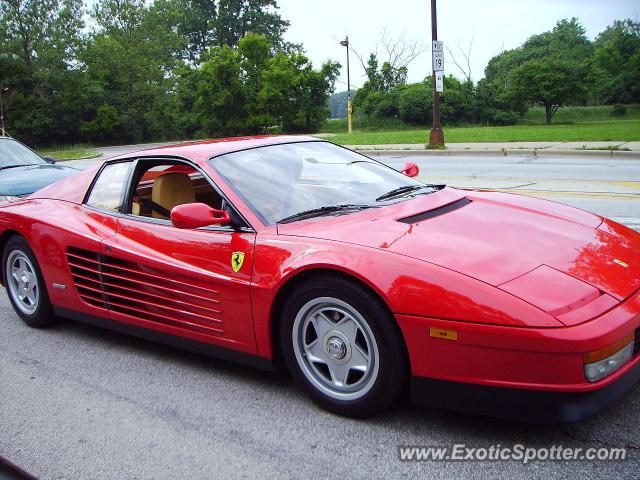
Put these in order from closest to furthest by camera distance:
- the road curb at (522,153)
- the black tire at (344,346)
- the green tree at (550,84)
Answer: the black tire at (344,346) < the road curb at (522,153) < the green tree at (550,84)

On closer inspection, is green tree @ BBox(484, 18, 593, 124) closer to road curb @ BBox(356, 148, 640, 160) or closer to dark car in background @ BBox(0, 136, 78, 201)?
road curb @ BBox(356, 148, 640, 160)

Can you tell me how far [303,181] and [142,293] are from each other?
1.14 m

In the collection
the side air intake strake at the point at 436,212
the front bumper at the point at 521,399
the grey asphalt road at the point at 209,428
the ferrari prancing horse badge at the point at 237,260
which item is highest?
the side air intake strake at the point at 436,212

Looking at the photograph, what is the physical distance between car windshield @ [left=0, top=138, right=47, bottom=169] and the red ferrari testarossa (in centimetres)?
521

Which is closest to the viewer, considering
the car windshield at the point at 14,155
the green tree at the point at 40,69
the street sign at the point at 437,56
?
the car windshield at the point at 14,155

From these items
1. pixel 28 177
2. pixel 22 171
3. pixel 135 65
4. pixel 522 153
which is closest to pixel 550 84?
pixel 522 153

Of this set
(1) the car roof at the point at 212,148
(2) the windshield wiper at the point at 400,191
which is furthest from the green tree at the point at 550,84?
(1) the car roof at the point at 212,148

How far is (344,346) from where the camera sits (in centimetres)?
278

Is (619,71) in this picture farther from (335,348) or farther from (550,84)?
(335,348)

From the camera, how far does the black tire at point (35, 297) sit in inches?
172

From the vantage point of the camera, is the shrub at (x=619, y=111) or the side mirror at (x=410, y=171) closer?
the side mirror at (x=410, y=171)

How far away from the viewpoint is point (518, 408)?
2.36 meters

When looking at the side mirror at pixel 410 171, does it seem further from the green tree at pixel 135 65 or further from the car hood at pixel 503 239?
the green tree at pixel 135 65

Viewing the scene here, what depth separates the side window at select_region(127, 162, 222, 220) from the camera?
3.83 meters
